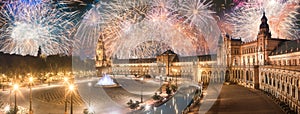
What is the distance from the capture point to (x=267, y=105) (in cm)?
4016

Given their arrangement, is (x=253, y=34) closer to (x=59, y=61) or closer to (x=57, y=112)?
(x=57, y=112)

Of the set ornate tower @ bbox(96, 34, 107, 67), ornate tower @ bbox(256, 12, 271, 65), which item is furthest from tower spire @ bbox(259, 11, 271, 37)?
ornate tower @ bbox(96, 34, 107, 67)

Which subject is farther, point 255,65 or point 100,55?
point 100,55

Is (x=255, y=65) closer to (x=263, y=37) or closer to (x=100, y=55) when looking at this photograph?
(x=263, y=37)

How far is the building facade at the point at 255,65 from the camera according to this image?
4438 centimetres

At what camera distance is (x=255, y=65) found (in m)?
67.8

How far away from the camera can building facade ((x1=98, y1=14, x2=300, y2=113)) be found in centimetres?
4438

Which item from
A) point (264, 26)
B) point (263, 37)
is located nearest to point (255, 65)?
point (263, 37)

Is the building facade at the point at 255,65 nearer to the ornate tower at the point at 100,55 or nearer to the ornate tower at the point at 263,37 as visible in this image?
the ornate tower at the point at 263,37

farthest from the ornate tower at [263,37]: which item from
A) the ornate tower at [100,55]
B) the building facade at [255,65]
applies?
the ornate tower at [100,55]

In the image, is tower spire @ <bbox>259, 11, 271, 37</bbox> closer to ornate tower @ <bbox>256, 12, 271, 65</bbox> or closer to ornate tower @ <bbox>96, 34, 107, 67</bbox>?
ornate tower @ <bbox>256, 12, 271, 65</bbox>

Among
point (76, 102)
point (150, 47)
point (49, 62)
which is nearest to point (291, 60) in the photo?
point (76, 102)

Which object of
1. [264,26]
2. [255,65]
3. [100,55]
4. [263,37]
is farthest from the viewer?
[100,55]

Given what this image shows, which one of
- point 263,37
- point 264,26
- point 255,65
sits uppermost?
point 264,26
